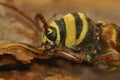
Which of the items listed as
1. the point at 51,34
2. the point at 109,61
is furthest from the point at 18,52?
the point at 109,61

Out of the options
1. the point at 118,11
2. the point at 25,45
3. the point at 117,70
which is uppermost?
the point at 118,11

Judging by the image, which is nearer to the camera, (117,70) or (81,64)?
(117,70)

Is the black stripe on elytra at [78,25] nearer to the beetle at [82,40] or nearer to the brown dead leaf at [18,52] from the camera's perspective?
the beetle at [82,40]

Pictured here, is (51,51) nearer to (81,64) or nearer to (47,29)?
(47,29)

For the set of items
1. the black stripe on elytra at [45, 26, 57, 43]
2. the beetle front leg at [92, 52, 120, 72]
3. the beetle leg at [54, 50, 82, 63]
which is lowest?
the beetle front leg at [92, 52, 120, 72]

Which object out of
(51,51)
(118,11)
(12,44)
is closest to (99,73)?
(51,51)

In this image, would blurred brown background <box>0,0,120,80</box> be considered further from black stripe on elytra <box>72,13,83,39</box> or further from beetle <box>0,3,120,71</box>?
black stripe on elytra <box>72,13,83,39</box>

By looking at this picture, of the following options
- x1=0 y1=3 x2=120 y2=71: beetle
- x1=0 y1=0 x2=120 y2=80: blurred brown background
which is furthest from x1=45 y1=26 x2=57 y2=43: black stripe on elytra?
x1=0 y1=0 x2=120 y2=80: blurred brown background
